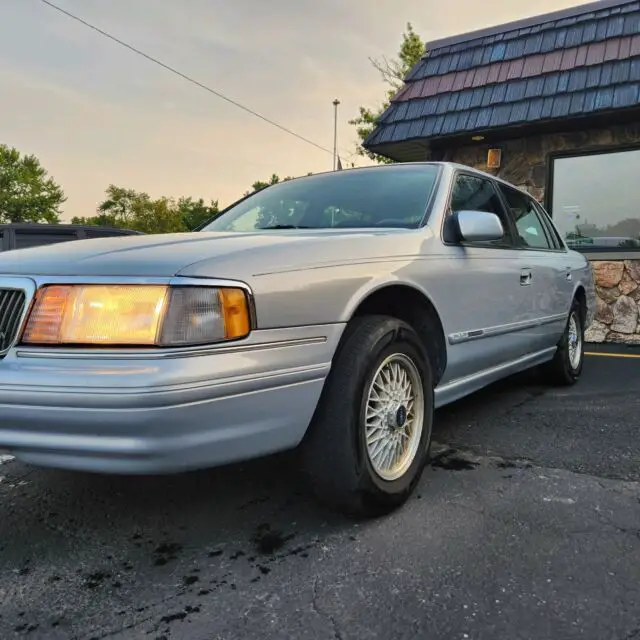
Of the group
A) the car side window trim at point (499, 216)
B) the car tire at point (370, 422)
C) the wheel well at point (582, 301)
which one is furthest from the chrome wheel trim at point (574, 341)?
the car tire at point (370, 422)

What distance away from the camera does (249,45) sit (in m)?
14.0

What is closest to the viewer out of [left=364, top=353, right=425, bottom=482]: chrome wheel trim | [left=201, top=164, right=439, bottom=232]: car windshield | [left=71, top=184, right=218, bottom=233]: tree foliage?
[left=364, top=353, right=425, bottom=482]: chrome wheel trim

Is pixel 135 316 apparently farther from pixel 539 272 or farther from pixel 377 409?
pixel 539 272

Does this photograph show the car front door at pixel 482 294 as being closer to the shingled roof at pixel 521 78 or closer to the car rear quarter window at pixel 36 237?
the shingled roof at pixel 521 78

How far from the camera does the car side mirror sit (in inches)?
110

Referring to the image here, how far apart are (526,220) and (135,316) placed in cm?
322

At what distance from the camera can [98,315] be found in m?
1.74

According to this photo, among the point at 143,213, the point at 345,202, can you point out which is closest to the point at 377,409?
the point at 345,202

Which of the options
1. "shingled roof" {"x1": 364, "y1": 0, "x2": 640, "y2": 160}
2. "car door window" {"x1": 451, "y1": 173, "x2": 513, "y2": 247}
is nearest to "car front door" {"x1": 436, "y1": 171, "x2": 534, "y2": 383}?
"car door window" {"x1": 451, "y1": 173, "x2": 513, "y2": 247}

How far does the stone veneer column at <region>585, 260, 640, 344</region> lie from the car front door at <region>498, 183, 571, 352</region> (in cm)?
308

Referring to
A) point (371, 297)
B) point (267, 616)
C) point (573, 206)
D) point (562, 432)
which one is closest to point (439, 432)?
point (562, 432)

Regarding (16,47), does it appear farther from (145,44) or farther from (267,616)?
(267,616)

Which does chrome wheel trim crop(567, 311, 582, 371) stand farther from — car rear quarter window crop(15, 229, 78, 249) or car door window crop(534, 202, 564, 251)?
car rear quarter window crop(15, 229, 78, 249)

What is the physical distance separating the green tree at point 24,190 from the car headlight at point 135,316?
45.9 meters
